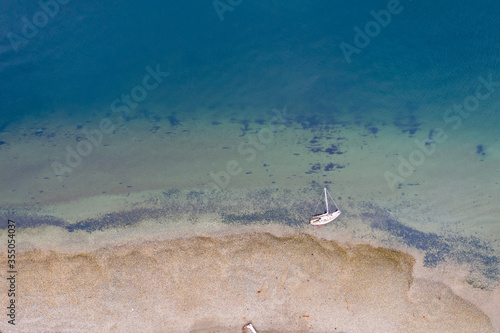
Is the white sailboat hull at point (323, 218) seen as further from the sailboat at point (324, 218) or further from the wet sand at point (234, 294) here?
the wet sand at point (234, 294)

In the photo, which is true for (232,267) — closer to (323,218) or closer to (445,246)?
(323,218)

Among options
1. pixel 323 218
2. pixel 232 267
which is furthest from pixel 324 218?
pixel 232 267

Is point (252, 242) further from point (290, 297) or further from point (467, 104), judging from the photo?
point (467, 104)

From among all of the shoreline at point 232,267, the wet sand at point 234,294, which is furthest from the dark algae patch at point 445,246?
the wet sand at point 234,294

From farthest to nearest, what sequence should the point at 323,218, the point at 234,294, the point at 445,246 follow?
1. the point at 445,246
2. the point at 323,218
3. the point at 234,294

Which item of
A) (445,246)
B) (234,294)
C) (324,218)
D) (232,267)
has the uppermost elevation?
(324,218)

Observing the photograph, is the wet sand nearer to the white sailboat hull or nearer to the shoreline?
the shoreline

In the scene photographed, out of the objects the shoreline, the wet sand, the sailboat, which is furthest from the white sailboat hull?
the wet sand
